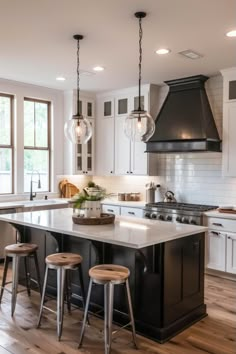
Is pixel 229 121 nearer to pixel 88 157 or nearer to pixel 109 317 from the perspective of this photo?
pixel 88 157

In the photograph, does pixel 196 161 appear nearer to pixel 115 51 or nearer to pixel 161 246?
pixel 115 51

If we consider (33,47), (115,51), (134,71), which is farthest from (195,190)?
(33,47)

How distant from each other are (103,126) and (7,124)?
1774 millimetres

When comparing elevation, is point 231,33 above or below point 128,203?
above

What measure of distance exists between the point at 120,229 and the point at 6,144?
10.9 ft

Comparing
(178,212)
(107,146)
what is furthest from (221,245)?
(107,146)

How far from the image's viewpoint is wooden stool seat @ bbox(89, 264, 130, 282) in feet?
8.86

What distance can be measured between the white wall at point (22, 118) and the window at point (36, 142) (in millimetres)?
122

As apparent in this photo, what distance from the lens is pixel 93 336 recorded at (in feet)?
10.1

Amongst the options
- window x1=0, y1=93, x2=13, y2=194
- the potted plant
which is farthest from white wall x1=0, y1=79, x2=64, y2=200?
the potted plant

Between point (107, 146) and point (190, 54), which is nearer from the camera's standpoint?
point (190, 54)

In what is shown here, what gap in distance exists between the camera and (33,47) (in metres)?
4.00

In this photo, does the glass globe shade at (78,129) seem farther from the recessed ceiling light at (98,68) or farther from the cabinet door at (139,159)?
the cabinet door at (139,159)

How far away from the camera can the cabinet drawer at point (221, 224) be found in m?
4.50
